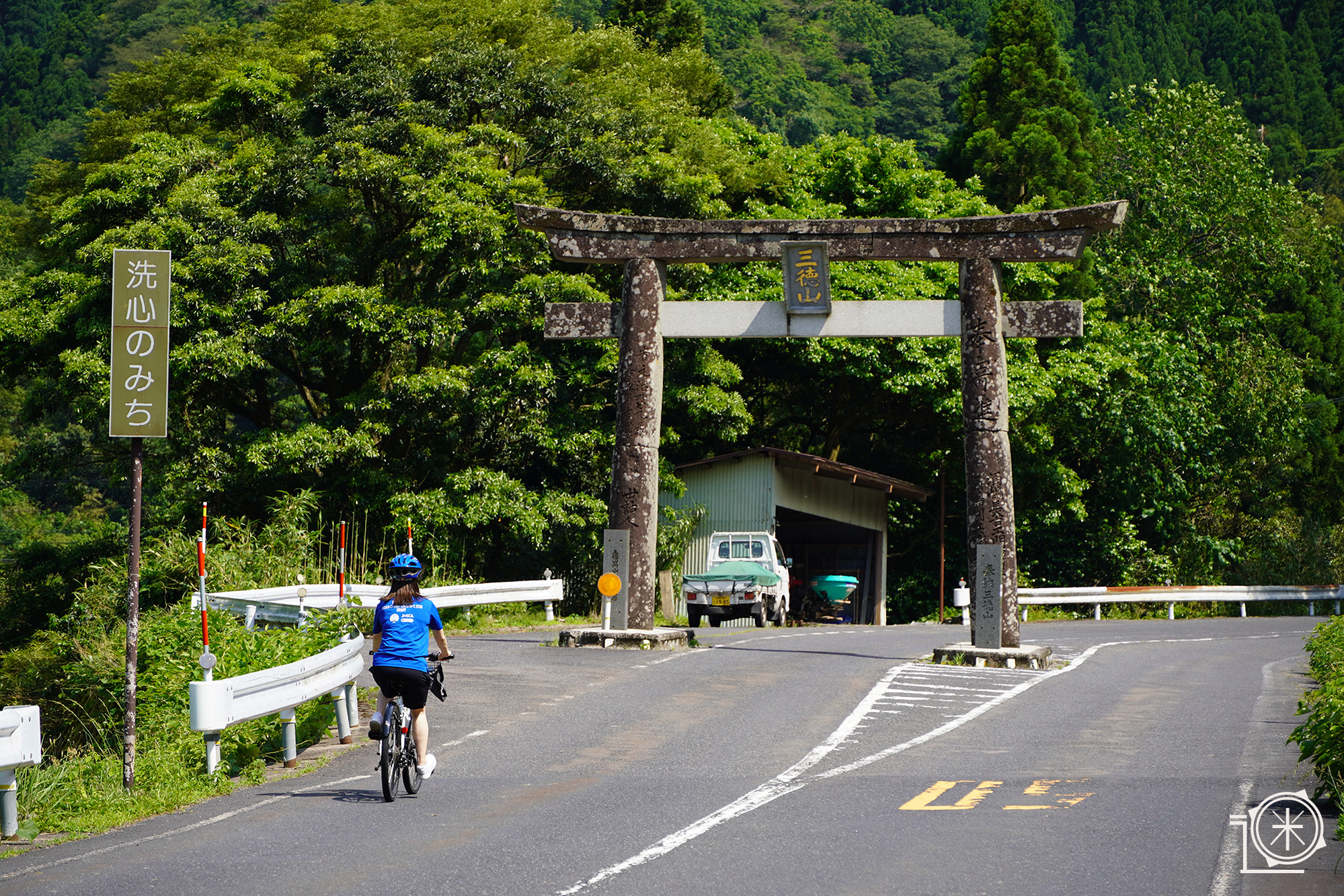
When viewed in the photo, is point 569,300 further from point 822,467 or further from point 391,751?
point 391,751

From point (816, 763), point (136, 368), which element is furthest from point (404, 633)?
point (816, 763)

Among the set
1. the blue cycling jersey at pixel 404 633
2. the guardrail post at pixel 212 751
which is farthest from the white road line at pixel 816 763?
the guardrail post at pixel 212 751

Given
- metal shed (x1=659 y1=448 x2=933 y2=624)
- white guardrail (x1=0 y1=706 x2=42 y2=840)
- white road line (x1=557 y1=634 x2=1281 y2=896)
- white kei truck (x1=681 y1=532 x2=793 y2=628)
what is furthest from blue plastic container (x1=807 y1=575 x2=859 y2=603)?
white guardrail (x1=0 y1=706 x2=42 y2=840)

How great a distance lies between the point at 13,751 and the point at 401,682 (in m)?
2.57

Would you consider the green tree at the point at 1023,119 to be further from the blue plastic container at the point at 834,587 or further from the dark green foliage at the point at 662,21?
the blue plastic container at the point at 834,587

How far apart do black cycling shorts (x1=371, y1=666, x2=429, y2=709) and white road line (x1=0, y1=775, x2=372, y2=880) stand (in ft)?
3.80

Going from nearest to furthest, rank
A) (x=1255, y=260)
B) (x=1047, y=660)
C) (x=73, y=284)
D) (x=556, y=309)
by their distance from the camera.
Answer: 1. (x=1047, y=660)
2. (x=556, y=309)
3. (x=73, y=284)
4. (x=1255, y=260)

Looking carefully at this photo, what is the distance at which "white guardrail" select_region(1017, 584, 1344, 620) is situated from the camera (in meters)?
32.1

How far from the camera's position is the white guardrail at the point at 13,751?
8.78m

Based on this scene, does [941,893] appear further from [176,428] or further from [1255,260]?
[1255,260]

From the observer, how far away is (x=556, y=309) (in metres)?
20.4

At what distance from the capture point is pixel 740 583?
2648 centimetres

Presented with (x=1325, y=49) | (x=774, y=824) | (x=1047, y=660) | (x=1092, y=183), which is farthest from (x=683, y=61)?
(x=1325, y=49)

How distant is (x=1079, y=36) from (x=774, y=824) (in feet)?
297
